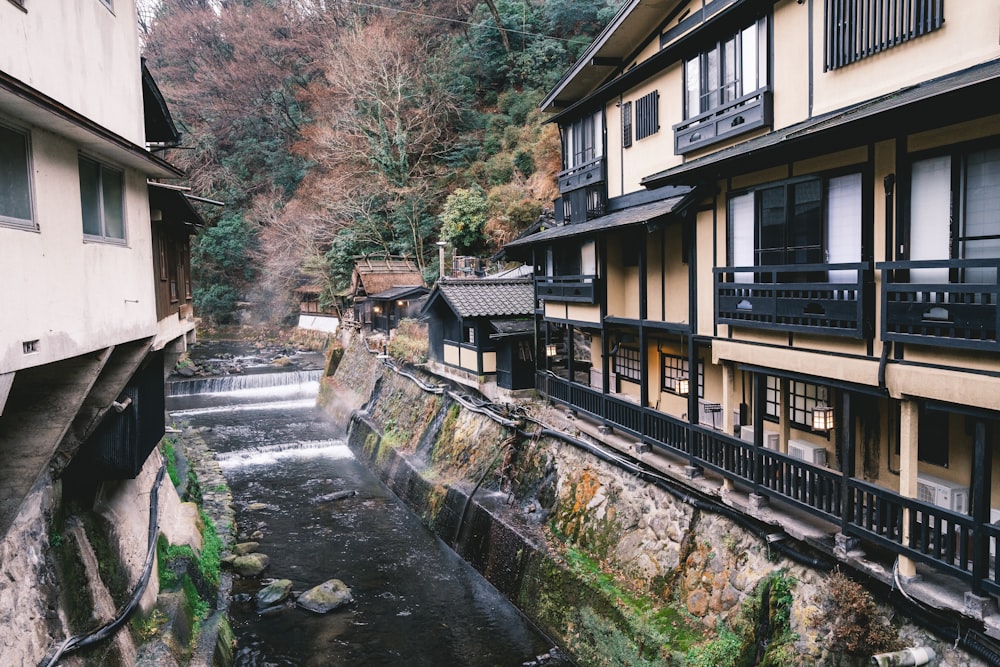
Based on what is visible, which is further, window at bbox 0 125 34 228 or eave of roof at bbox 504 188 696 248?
eave of roof at bbox 504 188 696 248

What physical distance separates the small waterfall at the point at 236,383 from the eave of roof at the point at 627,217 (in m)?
28.0

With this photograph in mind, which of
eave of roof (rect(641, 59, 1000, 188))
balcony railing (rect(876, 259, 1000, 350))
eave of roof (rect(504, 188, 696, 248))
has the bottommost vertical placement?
balcony railing (rect(876, 259, 1000, 350))

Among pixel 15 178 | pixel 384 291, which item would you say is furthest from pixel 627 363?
pixel 384 291

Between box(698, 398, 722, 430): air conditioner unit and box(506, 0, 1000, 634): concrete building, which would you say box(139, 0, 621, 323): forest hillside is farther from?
box(698, 398, 722, 430): air conditioner unit

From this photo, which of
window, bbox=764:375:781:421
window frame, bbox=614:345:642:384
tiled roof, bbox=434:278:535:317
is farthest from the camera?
tiled roof, bbox=434:278:535:317

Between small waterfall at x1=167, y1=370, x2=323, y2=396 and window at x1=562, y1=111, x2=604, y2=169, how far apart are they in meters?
27.9

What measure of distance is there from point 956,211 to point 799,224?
109 inches

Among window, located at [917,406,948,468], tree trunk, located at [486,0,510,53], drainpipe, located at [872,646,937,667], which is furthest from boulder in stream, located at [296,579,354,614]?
tree trunk, located at [486,0,510,53]

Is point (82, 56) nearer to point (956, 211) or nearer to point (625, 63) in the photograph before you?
point (956, 211)

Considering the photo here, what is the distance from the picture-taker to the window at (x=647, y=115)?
15820mm

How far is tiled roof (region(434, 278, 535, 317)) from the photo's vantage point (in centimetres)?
2350

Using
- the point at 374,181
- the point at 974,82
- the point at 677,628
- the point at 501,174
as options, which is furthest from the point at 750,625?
the point at 374,181

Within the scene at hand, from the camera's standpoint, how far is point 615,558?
1415cm

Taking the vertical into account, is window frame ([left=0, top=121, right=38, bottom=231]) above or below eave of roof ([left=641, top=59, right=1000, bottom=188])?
below
